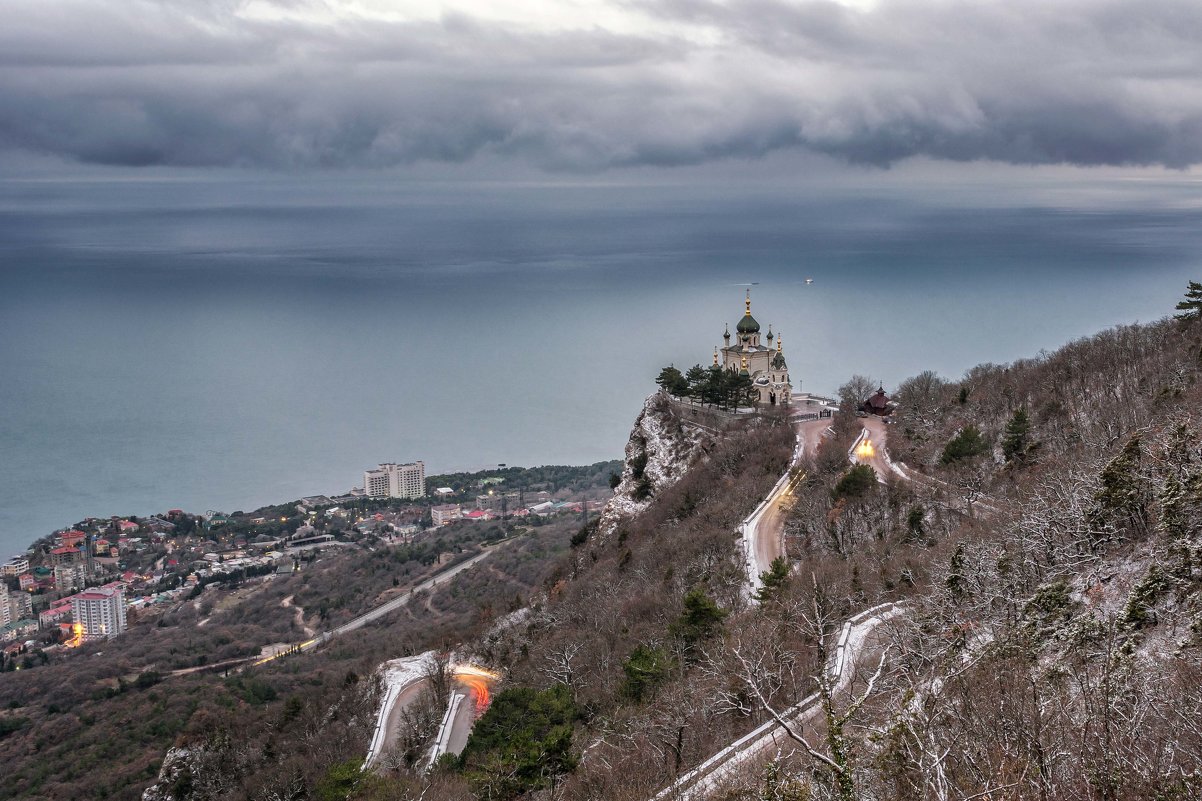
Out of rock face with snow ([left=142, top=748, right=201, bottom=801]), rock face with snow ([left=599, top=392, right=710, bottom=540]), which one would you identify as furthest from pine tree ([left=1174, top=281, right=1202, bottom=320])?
rock face with snow ([left=142, top=748, right=201, bottom=801])

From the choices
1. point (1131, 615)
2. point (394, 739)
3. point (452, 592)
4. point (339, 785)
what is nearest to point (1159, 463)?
point (1131, 615)

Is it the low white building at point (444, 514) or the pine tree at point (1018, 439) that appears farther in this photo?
the low white building at point (444, 514)

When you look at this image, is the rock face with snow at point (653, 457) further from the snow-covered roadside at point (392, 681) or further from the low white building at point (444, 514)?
the low white building at point (444, 514)

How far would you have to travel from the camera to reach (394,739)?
2278cm

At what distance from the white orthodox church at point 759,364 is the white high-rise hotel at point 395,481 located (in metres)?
34.1

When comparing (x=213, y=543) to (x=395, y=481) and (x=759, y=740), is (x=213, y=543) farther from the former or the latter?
(x=759, y=740)

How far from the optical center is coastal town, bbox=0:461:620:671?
5012cm

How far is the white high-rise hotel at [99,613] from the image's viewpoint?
161 ft

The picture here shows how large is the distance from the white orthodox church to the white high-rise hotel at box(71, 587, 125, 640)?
34511mm

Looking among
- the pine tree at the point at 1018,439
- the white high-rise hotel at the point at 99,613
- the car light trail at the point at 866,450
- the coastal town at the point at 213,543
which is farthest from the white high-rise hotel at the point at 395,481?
the pine tree at the point at 1018,439

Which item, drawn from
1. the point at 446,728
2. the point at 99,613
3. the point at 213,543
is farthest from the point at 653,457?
the point at 213,543

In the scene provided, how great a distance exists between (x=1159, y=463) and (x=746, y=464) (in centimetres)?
2030

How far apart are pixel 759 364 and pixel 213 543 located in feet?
126

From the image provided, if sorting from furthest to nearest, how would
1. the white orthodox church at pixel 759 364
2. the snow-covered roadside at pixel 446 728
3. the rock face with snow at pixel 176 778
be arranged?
the white orthodox church at pixel 759 364, the rock face with snow at pixel 176 778, the snow-covered roadside at pixel 446 728
